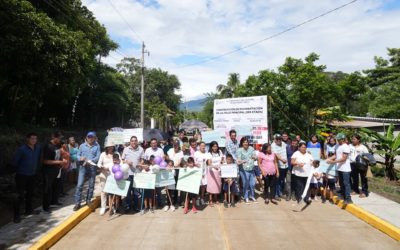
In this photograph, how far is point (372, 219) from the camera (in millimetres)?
7312

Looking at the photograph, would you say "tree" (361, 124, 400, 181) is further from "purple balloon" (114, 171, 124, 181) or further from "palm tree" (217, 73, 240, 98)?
"palm tree" (217, 73, 240, 98)

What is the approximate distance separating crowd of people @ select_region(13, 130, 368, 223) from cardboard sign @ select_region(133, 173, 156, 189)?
0.14 meters

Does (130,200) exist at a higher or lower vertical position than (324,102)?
lower

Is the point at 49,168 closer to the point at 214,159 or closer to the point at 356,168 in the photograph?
the point at 214,159

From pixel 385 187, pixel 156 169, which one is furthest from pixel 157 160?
pixel 385 187

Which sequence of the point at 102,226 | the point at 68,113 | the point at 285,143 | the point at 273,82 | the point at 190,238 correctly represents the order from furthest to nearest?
the point at 68,113
the point at 273,82
the point at 285,143
the point at 102,226
the point at 190,238

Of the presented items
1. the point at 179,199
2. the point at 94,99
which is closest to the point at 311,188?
the point at 179,199

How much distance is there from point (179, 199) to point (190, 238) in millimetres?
2937

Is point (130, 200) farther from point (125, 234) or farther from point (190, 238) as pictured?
point (190, 238)

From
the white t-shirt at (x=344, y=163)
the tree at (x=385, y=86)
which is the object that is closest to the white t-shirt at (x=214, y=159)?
the white t-shirt at (x=344, y=163)

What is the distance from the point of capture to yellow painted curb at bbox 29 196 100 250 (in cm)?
577

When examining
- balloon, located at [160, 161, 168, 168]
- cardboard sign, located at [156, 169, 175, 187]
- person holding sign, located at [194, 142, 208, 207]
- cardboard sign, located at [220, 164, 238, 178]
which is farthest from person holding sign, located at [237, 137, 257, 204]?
balloon, located at [160, 161, 168, 168]

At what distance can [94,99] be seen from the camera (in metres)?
29.7

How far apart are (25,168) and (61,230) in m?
1.60
